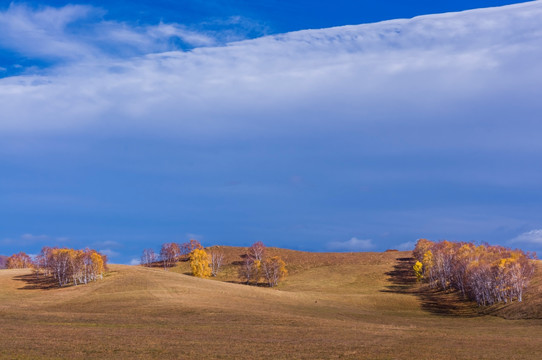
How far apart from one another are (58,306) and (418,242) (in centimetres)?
11451

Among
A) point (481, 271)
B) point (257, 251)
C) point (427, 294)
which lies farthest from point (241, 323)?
point (257, 251)

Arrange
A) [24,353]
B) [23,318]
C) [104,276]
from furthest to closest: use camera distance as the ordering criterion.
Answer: [104,276]
[23,318]
[24,353]

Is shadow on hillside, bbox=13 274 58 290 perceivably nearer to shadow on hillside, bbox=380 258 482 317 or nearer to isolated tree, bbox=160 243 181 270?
isolated tree, bbox=160 243 181 270

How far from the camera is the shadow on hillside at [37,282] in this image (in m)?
114

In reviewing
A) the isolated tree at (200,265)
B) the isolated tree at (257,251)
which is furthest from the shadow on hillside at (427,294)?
the isolated tree at (200,265)

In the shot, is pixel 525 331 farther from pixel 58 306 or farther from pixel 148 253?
pixel 148 253

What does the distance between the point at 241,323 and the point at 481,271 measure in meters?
55.0

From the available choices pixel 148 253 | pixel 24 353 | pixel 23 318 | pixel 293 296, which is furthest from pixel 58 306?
pixel 148 253

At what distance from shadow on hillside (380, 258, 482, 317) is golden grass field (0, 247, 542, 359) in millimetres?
405

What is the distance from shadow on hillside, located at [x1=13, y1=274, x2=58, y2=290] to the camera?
374 feet

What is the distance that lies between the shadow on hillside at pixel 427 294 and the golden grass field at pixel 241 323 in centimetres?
40

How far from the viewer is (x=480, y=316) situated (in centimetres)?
8556

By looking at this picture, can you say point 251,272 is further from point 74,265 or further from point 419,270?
point 74,265

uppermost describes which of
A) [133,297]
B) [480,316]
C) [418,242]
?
[418,242]
